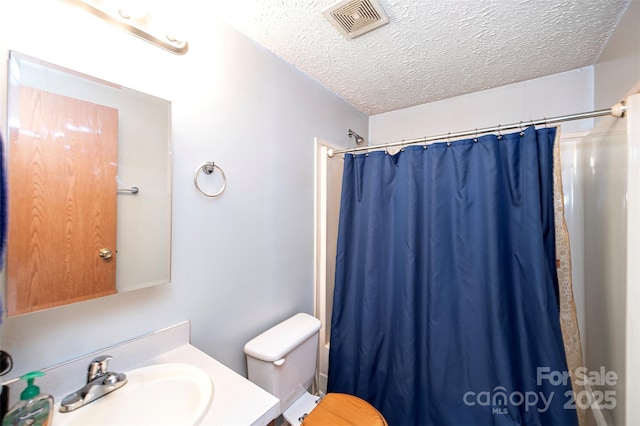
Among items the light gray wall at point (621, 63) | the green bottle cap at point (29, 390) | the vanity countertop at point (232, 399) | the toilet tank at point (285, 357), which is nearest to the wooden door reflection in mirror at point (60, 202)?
the green bottle cap at point (29, 390)

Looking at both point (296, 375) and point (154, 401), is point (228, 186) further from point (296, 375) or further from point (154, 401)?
point (296, 375)

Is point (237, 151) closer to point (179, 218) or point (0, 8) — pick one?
point (179, 218)

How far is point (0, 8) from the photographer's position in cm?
65

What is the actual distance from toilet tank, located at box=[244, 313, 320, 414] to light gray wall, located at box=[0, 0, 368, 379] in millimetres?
91

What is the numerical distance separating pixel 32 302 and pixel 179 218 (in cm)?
46

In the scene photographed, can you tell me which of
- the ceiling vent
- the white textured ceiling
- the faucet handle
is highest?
the white textured ceiling

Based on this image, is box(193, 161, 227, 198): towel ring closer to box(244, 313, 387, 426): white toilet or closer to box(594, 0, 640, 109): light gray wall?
box(244, 313, 387, 426): white toilet

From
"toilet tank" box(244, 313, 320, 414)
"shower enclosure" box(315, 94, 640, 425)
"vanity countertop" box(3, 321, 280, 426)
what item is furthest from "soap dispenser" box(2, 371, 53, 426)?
"shower enclosure" box(315, 94, 640, 425)

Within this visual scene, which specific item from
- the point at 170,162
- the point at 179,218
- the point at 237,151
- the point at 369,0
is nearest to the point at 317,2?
the point at 369,0

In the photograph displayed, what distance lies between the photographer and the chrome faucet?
700 millimetres

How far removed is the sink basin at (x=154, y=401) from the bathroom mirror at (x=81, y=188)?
0.30 metres

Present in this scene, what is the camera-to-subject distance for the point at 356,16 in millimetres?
1127

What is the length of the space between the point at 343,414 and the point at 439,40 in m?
2.02

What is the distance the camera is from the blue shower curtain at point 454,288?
1256 millimetres
